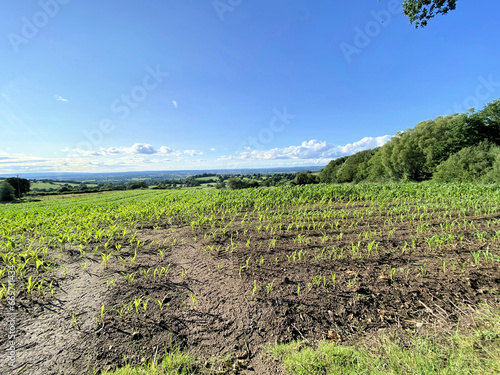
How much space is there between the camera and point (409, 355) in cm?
239

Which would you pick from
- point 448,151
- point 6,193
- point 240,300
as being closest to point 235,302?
point 240,300

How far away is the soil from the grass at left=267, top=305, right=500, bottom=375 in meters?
0.22

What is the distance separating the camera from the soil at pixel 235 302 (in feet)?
9.12

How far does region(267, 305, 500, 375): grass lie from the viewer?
6.89 feet

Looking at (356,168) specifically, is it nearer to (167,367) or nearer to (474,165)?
(474,165)

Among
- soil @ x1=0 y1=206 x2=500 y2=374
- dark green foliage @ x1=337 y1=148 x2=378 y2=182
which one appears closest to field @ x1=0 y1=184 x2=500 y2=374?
soil @ x1=0 y1=206 x2=500 y2=374

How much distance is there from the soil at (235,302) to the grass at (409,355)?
22 centimetres

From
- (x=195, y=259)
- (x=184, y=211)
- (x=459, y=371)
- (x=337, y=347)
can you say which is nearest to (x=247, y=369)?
(x=337, y=347)

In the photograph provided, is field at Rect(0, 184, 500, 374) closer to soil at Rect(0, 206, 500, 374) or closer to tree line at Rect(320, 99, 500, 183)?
soil at Rect(0, 206, 500, 374)

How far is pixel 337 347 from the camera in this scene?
264 centimetres

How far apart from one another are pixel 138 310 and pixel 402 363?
151 inches

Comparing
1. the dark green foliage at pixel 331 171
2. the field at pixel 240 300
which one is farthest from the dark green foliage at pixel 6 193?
the dark green foliage at pixel 331 171

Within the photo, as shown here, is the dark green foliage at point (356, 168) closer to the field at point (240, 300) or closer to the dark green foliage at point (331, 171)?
the dark green foliage at point (331, 171)

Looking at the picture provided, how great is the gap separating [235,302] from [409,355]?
8.14ft
